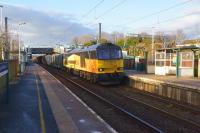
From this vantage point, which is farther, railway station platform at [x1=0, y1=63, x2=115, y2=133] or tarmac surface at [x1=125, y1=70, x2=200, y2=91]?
tarmac surface at [x1=125, y1=70, x2=200, y2=91]

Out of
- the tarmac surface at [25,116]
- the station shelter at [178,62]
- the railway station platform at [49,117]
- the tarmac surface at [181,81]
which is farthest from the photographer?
the station shelter at [178,62]

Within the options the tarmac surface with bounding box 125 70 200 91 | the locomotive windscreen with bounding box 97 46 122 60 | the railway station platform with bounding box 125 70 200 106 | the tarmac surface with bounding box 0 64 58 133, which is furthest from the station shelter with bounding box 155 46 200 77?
the tarmac surface with bounding box 0 64 58 133

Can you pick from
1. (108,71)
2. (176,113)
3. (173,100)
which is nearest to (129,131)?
(176,113)

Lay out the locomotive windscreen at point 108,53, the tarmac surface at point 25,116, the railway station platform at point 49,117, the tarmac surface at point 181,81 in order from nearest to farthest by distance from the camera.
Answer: the tarmac surface at point 25,116, the railway station platform at point 49,117, the tarmac surface at point 181,81, the locomotive windscreen at point 108,53

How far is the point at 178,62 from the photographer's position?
3173cm

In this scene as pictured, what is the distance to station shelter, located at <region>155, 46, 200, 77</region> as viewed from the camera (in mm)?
32031

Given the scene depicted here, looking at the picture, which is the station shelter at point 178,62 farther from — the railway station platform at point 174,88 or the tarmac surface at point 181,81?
the railway station platform at point 174,88

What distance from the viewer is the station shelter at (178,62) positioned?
3203cm

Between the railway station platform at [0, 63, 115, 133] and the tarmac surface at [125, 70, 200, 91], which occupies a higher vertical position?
the tarmac surface at [125, 70, 200, 91]

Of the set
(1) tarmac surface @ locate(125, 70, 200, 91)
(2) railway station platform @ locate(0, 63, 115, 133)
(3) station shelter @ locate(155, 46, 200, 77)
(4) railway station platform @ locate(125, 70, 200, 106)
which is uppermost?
(3) station shelter @ locate(155, 46, 200, 77)

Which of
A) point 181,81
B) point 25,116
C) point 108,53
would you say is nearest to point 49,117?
point 25,116

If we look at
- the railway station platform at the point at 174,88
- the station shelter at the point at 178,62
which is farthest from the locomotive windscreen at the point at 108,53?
the station shelter at the point at 178,62

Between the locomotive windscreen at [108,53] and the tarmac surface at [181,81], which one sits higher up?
the locomotive windscreen at [108,53]

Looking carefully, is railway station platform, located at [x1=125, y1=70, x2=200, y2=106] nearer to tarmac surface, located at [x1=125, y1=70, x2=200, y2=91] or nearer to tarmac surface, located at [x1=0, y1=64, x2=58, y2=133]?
tarmac surface, located at [x1=125, y1=70, x2=200, y2=91]
